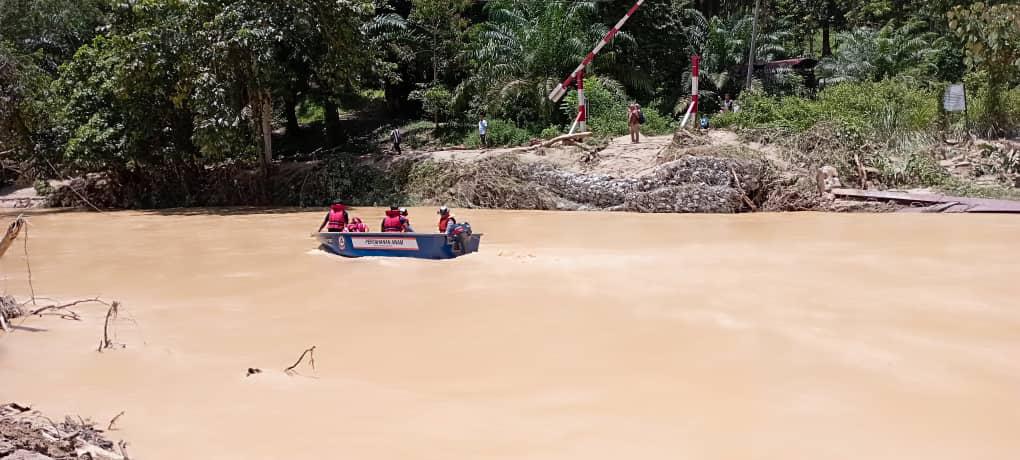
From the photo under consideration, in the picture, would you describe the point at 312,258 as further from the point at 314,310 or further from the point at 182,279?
the point at 314,310

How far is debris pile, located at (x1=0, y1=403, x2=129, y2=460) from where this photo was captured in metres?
3.72

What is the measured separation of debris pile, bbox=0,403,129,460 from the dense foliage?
34.1 feet

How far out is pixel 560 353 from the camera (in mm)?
6504

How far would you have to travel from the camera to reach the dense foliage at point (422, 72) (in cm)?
1992

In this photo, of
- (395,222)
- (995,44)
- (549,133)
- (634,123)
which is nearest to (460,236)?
(395,222)

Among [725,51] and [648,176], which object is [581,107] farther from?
[725,51]

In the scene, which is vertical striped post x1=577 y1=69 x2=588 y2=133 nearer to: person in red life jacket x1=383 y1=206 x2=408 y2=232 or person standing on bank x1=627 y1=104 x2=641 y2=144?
person standing on bank x1=627 y1=104 x2=641 y2=144

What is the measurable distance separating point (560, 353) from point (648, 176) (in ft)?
41.2

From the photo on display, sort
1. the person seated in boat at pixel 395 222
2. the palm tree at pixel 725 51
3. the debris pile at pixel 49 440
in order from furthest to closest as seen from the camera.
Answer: the palm tree at pixel 725 51 → the person seated in boat at pixel 395 222 → the debris pile at pixel 49 440

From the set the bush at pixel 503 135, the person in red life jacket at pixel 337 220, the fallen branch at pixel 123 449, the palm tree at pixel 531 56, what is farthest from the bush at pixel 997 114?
the fallen branch at pixel 123 449

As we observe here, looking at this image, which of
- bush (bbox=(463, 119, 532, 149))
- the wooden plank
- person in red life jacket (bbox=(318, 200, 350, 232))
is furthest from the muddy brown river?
bush (bbox=(463, 119, 532, 149))

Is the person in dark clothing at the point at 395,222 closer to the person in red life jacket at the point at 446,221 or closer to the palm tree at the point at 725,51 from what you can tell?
the person in red life jacket at the point at 446,221

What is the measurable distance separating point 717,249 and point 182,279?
Result: 25.5 ft

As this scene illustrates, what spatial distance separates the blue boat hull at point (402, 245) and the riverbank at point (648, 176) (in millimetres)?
6551
